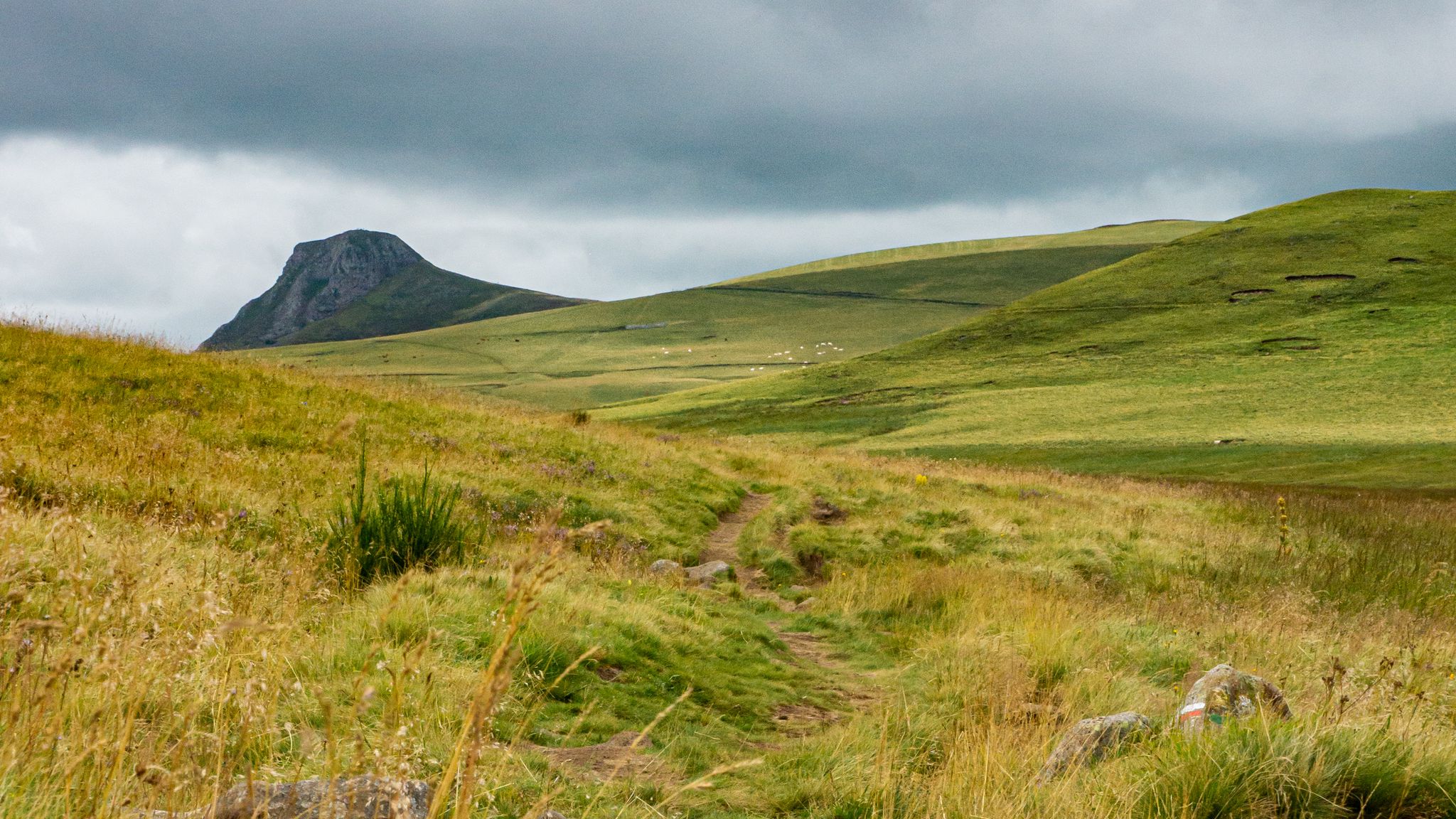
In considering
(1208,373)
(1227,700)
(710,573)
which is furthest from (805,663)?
(1208,373)

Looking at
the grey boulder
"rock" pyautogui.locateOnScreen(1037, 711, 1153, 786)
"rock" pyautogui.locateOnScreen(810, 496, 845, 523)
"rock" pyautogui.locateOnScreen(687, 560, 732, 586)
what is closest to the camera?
"rock" pyautogui.locateOnScreen(1037, 711, 1153, 786)

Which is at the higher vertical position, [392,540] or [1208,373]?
[392,540]

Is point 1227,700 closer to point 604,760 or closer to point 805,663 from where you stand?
point 604,760

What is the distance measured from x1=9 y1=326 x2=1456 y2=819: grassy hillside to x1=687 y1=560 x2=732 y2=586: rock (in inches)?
27.7

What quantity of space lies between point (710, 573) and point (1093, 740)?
9.35 meters

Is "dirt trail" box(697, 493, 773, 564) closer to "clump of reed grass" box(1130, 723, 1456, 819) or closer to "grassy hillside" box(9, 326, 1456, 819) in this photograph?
"grassy hillside" box(9, 326, 1456, 819)

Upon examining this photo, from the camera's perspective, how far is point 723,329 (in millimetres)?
147750

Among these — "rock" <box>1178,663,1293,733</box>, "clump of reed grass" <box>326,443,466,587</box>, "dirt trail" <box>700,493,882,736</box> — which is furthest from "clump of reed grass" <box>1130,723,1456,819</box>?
"clump of reed grass" <box>326,443,466,587</box>

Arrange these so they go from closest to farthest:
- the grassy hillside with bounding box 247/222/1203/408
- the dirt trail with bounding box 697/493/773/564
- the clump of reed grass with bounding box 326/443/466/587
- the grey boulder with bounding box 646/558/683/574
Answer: the clump of reed grass with bounding box 326/443/466/587 → the grey boulder with bounding box 646/558/683/574 → the dirt trail with bounding box 697/493/773/564 → the grassy hillside with bounding box 247/222/1203/408

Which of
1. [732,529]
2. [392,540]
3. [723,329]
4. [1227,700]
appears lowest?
[732,529]

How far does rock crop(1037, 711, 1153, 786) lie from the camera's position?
523cm

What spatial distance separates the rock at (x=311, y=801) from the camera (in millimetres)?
2723

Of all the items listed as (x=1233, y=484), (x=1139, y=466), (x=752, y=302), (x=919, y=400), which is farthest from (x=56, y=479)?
(x=752, y=302)

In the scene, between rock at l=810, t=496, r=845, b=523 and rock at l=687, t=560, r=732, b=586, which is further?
rock at l=810, t=496, r=845, b=523
